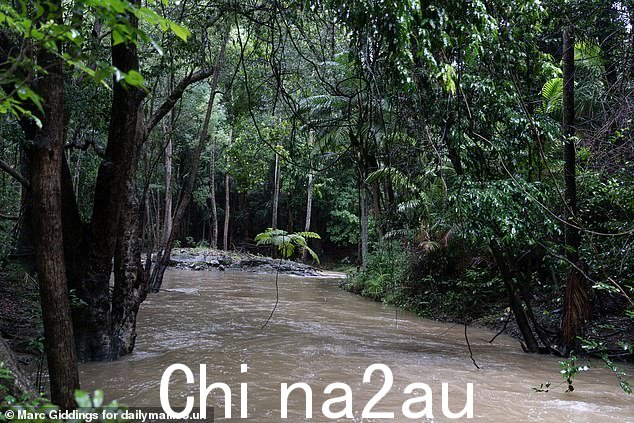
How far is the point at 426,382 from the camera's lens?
19.5ft

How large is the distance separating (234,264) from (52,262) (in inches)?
937

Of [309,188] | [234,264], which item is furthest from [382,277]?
[234,264]

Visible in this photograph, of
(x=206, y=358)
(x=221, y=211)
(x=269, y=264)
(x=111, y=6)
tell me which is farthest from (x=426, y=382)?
(x=221, y=211)

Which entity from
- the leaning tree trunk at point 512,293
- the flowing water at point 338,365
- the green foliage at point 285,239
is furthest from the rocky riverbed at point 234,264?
the leaning tree trunk at point 512,293

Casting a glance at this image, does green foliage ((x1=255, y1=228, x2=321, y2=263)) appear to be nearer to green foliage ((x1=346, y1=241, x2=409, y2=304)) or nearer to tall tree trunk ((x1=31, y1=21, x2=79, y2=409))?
green foliage ((x1=346, y1=241, x2=409, y2=304))

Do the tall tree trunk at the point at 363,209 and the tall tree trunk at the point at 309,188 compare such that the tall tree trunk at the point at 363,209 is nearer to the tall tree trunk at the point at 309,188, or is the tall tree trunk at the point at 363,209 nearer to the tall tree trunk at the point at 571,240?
the tall tree trunk at the point at 309,188

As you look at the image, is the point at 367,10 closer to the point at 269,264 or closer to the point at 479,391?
the point at 479,391


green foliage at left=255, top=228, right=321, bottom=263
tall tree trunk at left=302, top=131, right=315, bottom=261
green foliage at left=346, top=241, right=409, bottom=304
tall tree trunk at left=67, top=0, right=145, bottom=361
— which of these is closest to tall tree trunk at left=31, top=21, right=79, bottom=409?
tall tree trunk at left=67, top=0, right=145, bottom=361

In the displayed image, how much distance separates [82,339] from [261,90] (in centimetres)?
526

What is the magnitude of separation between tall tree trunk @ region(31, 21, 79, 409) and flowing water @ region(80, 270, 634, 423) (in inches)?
56.6

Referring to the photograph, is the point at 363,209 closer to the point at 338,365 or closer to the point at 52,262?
the point at 338,365

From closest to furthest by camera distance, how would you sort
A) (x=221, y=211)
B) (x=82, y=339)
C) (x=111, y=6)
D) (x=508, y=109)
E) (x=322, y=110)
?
(x=111, y=6)
(x=508, y=109)
(x=82, y=339)
(x=322, y=110)
(x=221, y=211)

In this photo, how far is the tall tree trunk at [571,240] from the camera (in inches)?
268

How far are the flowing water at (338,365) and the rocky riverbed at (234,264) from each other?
1420 cm
